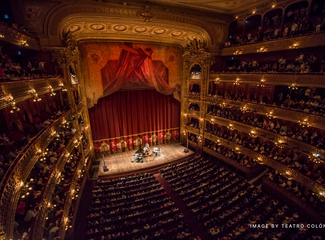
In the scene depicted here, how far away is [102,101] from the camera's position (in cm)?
1773

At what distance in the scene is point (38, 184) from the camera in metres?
7.48

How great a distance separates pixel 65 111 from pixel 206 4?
13.2 m

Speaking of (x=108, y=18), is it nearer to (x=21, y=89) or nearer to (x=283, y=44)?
(x=21, y=89)

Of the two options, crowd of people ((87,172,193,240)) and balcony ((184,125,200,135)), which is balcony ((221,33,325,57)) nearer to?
balcony ((184,125,200,135))

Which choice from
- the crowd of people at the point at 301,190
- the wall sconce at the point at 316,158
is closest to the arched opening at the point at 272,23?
the wall sconce at the point at 316,158

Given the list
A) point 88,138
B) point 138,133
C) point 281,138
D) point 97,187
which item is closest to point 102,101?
point 88,138

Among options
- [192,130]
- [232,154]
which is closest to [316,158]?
[232,154]

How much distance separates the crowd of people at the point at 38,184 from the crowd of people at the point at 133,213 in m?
2.72

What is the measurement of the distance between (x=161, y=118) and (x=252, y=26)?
12.9 m

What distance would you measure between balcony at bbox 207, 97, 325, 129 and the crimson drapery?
7.08 m

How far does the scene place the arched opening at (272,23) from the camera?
533 inches

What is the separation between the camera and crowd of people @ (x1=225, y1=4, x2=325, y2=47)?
11.5m

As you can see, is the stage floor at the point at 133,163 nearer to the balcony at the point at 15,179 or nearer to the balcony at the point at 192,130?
the balcony at the point at 192,130

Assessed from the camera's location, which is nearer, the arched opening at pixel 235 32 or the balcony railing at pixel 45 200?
the balcony railing at pixel 45 200
